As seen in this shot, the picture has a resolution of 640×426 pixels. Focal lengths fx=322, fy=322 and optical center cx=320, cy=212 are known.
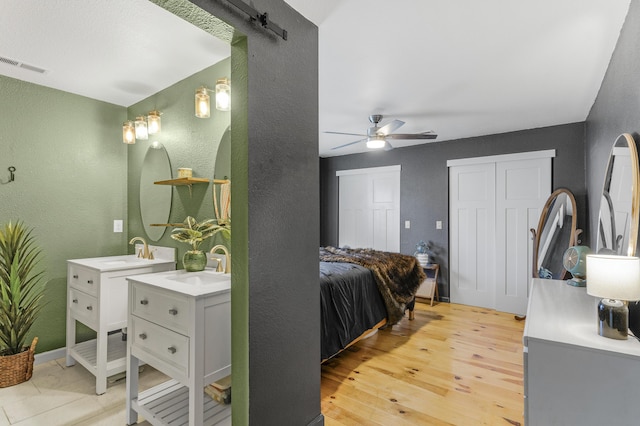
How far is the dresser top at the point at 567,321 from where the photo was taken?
1.16 m

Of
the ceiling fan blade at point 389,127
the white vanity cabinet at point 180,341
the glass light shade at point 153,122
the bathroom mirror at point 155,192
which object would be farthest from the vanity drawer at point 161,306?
the ceiling fan blade at point 389,127

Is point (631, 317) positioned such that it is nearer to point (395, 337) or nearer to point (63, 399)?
point (395, 337)

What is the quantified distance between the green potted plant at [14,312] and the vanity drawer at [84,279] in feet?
0.88

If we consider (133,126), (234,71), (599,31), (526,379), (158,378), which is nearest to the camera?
(526,379)

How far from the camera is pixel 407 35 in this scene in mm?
2029

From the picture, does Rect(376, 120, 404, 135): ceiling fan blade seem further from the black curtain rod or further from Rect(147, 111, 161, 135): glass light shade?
Rect(147, 111, 161, 135): glass light shade

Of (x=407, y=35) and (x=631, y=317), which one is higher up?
(x=407, y=35)

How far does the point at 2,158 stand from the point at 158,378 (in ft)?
7.03

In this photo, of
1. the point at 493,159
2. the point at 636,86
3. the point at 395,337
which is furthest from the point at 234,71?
the point at 493,159

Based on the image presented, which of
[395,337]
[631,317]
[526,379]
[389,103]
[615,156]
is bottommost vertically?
[395,337]

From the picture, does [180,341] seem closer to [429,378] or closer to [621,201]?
[429,378]

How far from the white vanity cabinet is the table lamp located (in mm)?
1652

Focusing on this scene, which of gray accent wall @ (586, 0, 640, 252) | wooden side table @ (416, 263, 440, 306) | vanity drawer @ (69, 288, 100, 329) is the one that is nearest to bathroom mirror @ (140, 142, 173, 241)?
vanity drawer @ (69, 288, 100, 329)

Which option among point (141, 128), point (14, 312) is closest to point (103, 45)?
point (141, 128)
